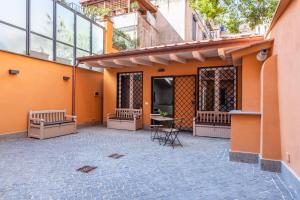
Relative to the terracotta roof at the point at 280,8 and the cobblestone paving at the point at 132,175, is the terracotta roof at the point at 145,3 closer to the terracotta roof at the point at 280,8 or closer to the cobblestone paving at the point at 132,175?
the terracotta roof at the point at 280,8

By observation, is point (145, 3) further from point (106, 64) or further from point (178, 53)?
point (178, 53)

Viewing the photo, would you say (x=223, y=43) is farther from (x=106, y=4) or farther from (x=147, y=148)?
(x=106, y=4)

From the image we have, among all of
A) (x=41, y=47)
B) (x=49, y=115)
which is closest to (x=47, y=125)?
(x=49, y=115)

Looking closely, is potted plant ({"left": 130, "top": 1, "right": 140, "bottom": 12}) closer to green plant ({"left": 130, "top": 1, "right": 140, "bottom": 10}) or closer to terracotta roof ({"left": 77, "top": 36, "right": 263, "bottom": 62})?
green plant ({"left": 130, "top": 1, "right": 140, "bottom": 10})

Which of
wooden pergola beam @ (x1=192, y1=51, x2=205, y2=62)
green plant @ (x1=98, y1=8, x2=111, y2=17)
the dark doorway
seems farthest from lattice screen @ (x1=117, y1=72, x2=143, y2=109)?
green plant @ (x1=98, y1=8, x2=111, y2=17)

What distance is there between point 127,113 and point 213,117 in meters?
3.63

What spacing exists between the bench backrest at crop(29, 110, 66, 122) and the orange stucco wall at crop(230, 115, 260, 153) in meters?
6.11

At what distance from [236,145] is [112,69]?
21.8ft

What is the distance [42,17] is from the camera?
7.48 metres

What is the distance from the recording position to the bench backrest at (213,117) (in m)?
7.26

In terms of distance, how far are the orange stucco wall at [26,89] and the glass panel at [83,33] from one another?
167 cm

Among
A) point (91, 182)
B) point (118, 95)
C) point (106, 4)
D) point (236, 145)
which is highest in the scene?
point (106, 4)

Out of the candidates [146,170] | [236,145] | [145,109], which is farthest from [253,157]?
[145,109]

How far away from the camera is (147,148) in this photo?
5453 millimetres
